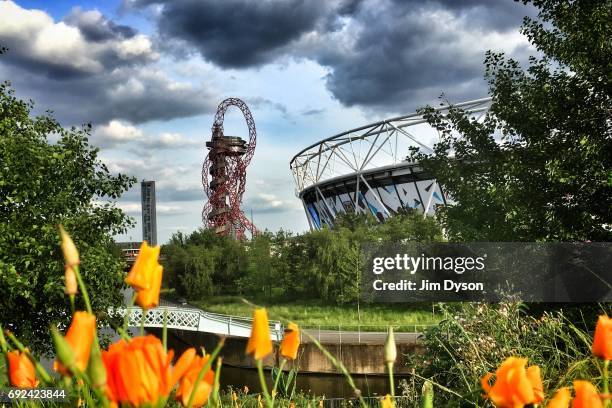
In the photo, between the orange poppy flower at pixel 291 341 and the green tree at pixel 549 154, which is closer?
the orange poppy flower at pixel 291 341

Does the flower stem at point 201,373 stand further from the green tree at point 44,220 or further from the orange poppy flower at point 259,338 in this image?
the green tree at point 44,220

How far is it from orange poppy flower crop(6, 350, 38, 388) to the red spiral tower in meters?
57.5

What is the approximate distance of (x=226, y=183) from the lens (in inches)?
2361

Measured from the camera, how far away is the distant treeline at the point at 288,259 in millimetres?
38000

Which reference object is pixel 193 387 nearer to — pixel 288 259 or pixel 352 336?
pixel 352 336

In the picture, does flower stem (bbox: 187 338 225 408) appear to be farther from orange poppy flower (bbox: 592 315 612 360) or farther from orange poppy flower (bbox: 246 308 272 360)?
orange poppy flower (bbox: 592 315 612 360)

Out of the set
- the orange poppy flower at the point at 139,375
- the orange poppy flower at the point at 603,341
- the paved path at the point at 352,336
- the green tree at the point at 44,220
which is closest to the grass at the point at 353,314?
the paved path at the point at 352,336

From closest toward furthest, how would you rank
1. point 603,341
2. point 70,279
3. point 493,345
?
point 70,279 < point 603,341 < point 493,345

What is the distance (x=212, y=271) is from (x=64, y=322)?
110 feet

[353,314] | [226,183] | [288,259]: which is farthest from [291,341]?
[226,183]

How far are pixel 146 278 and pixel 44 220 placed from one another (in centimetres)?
1305

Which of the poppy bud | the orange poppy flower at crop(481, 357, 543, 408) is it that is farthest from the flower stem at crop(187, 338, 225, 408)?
the orange poppy flower at crop(481, 357, 543, 408)

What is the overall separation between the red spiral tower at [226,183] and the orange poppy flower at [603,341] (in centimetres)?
5756

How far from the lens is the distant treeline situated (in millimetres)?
38000
